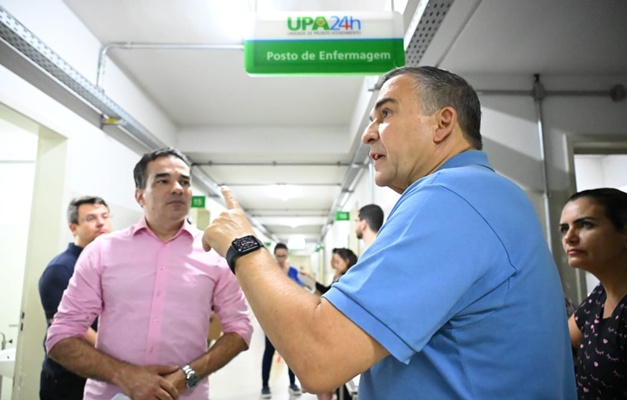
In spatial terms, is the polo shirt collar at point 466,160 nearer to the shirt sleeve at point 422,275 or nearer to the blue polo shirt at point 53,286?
the shirt sleeve at point 422,275

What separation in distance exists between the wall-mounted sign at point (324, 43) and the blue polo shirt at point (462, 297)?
1656 millimetres

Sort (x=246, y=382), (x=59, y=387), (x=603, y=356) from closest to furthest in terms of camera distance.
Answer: (x=603, y=356), (x=59, y=387), (x=246, y=382)

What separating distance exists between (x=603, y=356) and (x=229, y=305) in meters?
1.46

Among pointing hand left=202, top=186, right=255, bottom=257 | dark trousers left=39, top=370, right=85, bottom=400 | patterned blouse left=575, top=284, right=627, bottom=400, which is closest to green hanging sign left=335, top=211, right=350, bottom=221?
dark trousers left=39, top=370, right=85, bottom=400

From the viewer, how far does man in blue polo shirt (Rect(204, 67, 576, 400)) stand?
2.07ft

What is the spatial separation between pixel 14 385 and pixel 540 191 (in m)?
4.58

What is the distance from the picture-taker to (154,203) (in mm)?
1723

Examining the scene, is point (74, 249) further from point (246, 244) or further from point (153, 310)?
point (246, 244)

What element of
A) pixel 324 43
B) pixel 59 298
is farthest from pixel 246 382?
pixel 324 43

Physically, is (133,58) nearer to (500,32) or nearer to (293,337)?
(500,32)

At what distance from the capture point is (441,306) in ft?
2.07

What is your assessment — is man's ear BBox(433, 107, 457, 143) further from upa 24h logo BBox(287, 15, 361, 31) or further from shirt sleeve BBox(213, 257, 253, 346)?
upa 24h logo BBox(287, 15, 361, 31)

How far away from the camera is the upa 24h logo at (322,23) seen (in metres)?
2.23

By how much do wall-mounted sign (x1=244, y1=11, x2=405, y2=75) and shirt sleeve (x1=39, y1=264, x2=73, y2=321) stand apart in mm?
1765
